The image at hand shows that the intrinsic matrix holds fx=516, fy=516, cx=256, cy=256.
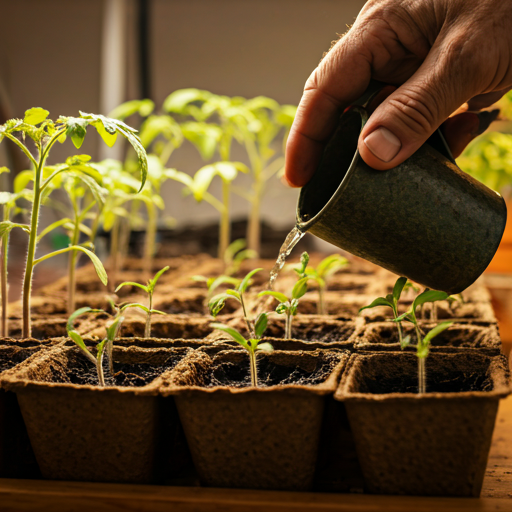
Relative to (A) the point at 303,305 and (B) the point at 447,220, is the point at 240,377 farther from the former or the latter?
(A) the point at 303,305

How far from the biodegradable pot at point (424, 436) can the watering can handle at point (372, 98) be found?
38 cm

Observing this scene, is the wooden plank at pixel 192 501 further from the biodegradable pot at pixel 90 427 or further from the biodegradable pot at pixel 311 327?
the biodegradable pot at pixel 311 327

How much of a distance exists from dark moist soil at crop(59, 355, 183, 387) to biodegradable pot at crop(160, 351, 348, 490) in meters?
0.12

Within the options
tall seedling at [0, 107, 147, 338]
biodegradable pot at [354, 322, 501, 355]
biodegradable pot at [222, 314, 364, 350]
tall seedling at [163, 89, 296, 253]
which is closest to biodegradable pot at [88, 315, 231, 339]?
biodegradable pot at [222, 314, 364, 350]

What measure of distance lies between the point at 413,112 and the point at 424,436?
44 cm

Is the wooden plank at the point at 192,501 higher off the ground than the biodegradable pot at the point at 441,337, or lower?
lower

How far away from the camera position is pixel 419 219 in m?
0.74

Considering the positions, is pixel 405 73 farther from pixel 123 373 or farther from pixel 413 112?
pixel 123 373

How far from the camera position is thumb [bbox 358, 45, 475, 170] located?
72 centimetres

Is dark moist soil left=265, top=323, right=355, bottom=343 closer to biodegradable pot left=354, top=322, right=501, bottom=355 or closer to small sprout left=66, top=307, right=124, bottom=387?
biodegradable pot left=354, top=322, right=501, bottom=355

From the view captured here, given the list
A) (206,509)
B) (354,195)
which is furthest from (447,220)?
(206,509)

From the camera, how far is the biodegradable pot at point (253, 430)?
2.23ft

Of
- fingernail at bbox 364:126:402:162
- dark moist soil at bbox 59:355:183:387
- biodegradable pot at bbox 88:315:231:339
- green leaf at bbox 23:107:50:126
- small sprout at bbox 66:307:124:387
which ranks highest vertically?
green leaf at bbox 23:107:50:126

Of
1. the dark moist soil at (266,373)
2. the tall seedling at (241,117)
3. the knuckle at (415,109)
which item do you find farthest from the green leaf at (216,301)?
the tall seedling at (241,117)
